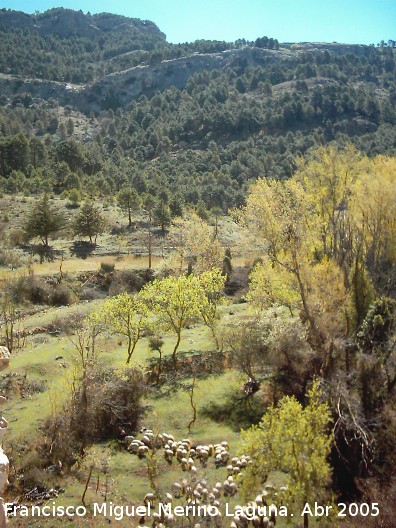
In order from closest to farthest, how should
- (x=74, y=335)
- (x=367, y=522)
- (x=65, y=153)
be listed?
(x=367, y=522), (x=74, y=335), (x=65, y=153)

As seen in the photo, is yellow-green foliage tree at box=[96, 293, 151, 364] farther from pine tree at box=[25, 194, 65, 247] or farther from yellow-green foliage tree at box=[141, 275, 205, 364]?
pine tree at box=[25, 194, 65, 247]

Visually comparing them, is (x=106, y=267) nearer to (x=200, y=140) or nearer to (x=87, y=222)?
(x=87, y=222)

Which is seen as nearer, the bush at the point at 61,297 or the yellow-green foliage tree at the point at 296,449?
the yellow-green foliage tree at the point at 296,449

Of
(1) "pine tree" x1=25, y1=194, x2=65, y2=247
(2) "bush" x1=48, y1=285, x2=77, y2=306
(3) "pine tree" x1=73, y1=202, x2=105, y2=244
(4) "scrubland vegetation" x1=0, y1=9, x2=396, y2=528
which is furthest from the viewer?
(3) "pine tree" x1=73, y1=202, x2=105, y2=244

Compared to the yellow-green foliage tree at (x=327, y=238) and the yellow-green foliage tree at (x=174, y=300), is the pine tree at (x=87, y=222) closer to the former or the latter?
the yellow-green foliage tree at (x=174, y=300)

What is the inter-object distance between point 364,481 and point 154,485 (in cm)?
880

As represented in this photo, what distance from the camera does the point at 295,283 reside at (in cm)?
2566

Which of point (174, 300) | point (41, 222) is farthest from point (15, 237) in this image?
point (174, 300)

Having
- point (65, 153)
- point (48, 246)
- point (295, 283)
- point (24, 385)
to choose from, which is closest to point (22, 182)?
point (65, 153)

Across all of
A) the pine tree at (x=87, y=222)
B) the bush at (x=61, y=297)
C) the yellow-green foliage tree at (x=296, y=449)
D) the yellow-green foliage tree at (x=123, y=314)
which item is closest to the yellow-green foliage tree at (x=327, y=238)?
the yellow-green foliage tree at (x=123, y=314)

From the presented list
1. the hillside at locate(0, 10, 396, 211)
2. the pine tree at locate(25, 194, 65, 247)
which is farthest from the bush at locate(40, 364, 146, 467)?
the hillside at locate(0, 10, 396, 211)

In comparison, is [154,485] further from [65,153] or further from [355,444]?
[65,153]

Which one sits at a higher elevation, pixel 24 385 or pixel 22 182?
pixel 22 182

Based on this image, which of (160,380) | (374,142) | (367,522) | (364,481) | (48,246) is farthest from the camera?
(374,142)
